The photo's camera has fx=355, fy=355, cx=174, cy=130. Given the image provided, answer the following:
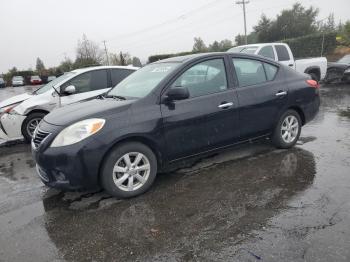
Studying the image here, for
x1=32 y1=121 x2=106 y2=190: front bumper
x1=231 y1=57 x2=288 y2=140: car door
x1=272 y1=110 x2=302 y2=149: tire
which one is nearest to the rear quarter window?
x1=231 y1=57 x2=288 y2=140: car door

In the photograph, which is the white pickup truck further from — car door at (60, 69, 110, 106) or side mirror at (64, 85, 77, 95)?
side mirror at (64, 85, 77, 95)

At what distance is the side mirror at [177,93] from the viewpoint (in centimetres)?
444

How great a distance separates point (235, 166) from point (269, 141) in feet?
4.48

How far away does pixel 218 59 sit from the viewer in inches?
203

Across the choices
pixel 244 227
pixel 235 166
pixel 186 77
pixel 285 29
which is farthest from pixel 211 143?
pixel 285 29

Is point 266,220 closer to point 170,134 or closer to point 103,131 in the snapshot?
point 170,134

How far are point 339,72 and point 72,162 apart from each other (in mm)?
13778

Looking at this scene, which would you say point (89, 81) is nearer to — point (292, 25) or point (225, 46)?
point (292, 25)

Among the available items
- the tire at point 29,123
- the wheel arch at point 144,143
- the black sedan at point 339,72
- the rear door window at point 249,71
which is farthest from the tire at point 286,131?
the black sedan at point 339,72

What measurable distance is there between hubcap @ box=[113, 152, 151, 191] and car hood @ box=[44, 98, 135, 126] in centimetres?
58

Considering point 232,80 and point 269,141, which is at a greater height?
point 232,80

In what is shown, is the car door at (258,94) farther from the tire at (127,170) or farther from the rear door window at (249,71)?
the tire at (127,170)

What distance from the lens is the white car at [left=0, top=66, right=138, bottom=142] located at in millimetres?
7707

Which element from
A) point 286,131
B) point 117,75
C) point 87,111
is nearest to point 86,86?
point 117,75
